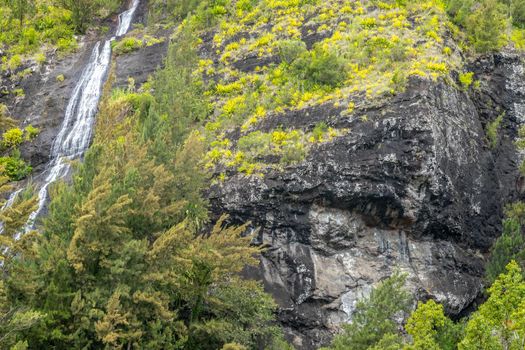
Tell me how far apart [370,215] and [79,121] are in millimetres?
16199

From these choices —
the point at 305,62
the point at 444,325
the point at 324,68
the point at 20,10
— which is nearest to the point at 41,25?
the point at 20,10

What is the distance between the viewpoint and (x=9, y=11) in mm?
36656

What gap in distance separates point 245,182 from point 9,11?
81.5ft

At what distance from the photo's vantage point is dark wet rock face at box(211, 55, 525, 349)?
68.1 feet

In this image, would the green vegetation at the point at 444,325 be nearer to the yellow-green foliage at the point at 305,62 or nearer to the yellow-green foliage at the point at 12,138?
the yellow-green foliage at the point at 305,62

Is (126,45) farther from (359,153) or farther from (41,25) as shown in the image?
(359,153)

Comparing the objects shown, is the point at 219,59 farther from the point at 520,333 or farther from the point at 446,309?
the point at 520,333

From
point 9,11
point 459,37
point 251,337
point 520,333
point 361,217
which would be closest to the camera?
point 520,333

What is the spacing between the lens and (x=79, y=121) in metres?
28.2

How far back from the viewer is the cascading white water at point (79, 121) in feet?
83.8

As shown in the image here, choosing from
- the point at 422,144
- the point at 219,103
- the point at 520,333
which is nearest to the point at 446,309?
the point at 422,144

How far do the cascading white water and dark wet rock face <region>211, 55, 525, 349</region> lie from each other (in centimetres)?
844

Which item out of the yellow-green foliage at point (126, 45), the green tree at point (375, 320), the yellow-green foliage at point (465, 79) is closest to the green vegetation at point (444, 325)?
the green tree at point (375, 320)

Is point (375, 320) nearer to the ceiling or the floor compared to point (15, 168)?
nearer to the floor
